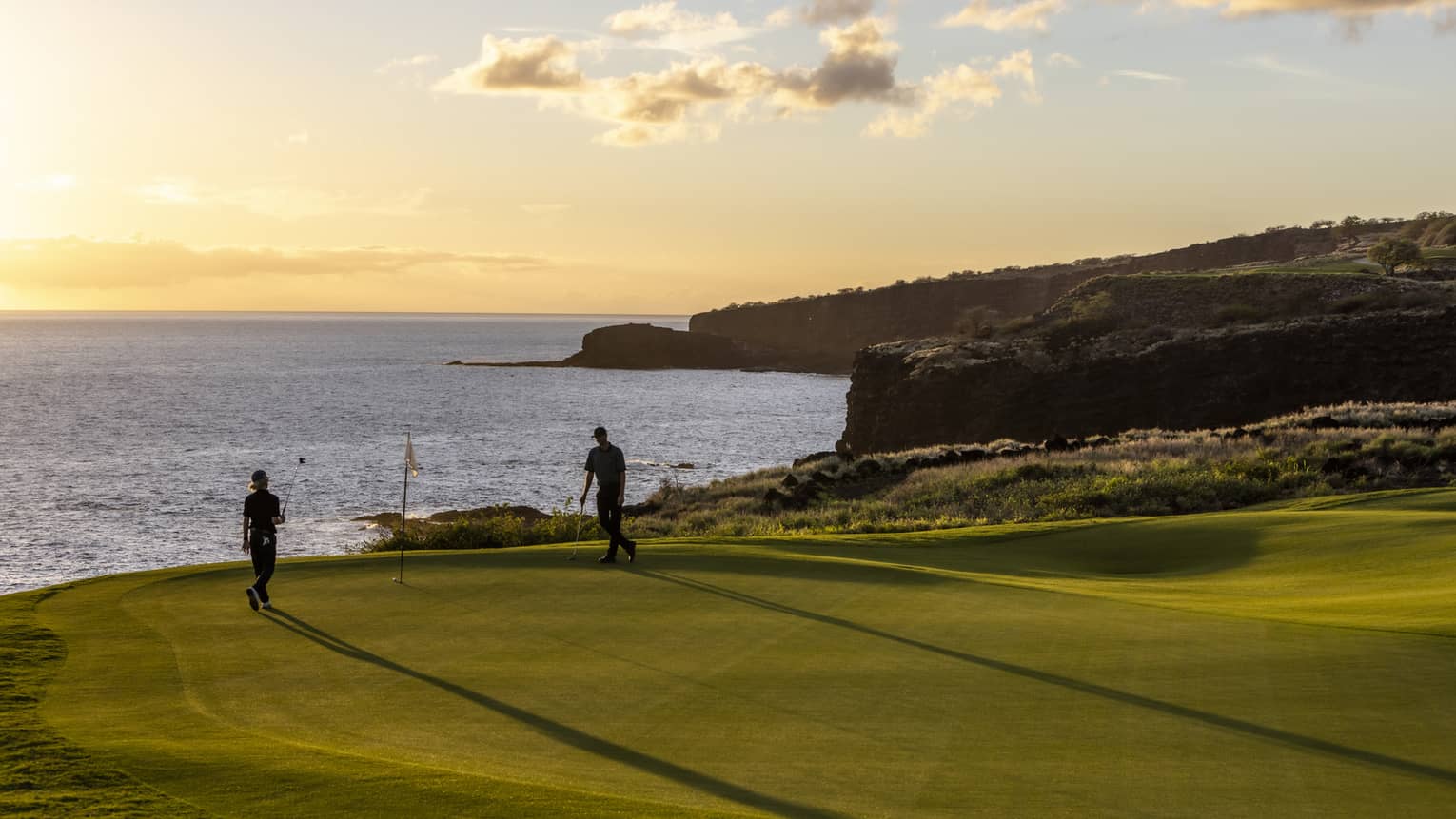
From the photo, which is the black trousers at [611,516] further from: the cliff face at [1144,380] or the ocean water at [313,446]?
the cliff face at [1144,380]

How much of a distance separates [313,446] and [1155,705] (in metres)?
81.9

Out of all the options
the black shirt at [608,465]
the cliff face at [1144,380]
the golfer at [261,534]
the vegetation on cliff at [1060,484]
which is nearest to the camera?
the golfer at [261,534]

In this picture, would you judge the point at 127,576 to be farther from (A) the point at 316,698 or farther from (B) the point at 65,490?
(B) the point at 65,490

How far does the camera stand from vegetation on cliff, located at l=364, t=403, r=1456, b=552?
29.4m

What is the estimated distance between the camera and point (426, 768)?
285 inches

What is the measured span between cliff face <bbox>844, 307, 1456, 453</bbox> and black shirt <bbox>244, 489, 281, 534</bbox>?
6233cm

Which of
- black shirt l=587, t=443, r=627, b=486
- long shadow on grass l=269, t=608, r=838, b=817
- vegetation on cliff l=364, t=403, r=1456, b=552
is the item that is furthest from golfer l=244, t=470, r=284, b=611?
vegetation on cliff l=364, t=403, r=1456, b=552

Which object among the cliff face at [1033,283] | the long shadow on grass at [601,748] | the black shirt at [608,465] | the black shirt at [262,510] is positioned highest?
the cliff face at [1033,283]

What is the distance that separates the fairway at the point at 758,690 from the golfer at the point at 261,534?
39 cm

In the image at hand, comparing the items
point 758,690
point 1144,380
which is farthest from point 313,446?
point 758,690

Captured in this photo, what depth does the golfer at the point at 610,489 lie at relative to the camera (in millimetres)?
17125

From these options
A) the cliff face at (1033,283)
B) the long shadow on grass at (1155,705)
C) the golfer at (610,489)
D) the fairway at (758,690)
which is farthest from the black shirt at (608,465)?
the cliff face at (1033,283)

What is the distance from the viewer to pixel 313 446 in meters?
83.2

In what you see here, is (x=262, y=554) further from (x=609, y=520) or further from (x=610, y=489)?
(x=610, y=489)
